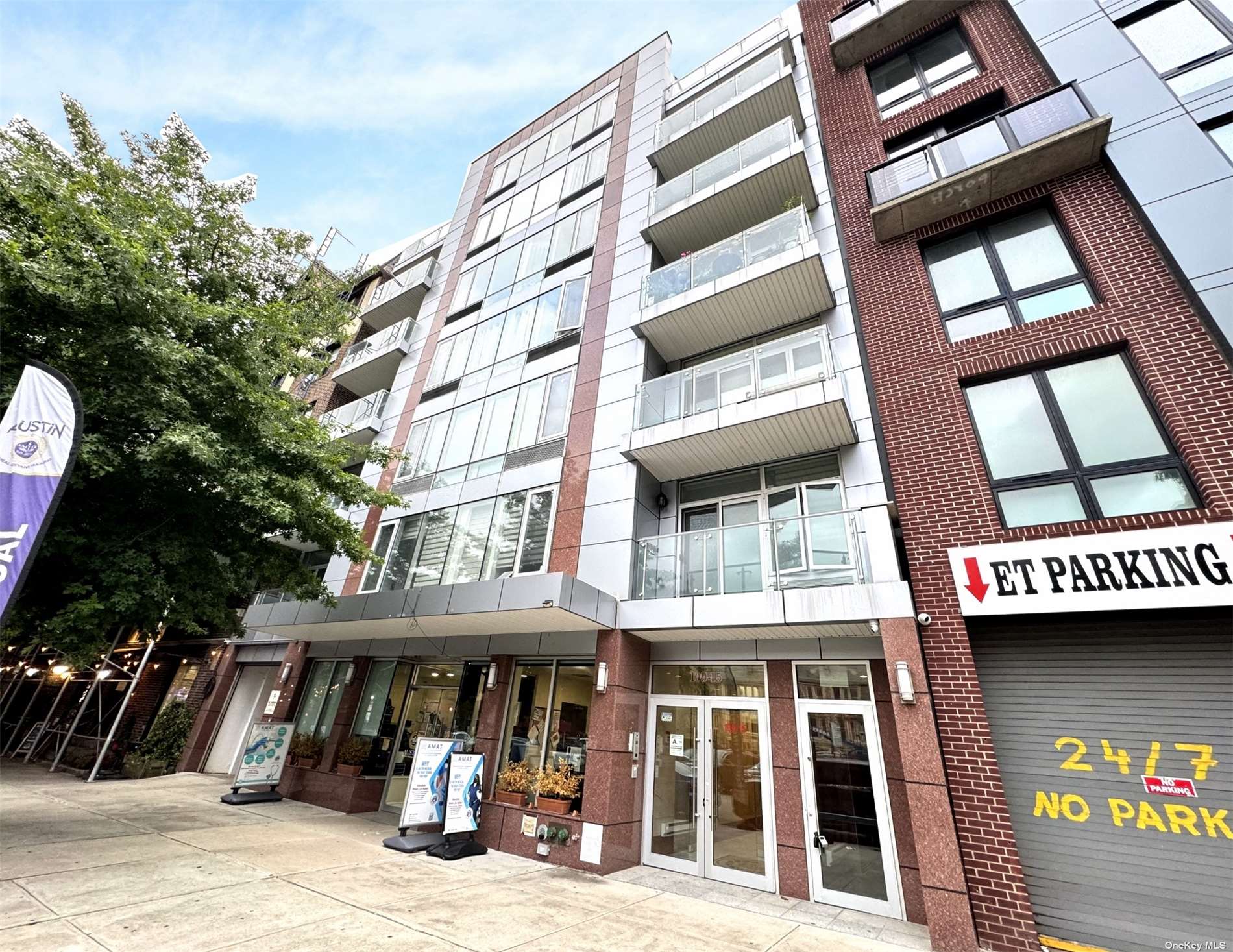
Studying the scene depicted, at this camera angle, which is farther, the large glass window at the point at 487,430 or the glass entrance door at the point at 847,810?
the large glass window at the point at 487,430

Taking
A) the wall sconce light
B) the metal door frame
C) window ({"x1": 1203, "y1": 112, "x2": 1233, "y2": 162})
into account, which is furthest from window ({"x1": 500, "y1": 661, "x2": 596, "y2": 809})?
window ({"x1": 1203, "y1": 112, "x2": 1233, "y2": 162})

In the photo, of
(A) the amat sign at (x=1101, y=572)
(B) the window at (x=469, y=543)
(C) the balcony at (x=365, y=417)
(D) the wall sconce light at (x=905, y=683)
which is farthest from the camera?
(C) the balcony at (x=365, y=417)

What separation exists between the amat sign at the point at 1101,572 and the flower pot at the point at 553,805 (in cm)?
643

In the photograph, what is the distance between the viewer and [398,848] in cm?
807

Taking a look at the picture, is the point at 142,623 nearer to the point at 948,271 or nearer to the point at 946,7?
the point at 948,271

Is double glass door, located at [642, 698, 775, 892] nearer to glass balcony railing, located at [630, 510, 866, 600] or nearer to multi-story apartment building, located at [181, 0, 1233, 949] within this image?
multi-story apartment building, located at [181, 0, 1233, 949]

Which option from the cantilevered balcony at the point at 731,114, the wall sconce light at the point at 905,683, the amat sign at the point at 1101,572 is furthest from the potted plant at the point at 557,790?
the cantilevered balcony at the point at 731,114

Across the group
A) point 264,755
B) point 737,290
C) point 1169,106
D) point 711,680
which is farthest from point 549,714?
point 1169,106

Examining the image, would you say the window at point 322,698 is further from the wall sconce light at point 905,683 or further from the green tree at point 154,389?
the wall sconce light at point 905,683

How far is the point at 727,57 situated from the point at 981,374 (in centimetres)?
1392

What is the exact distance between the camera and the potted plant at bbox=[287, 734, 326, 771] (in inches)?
466

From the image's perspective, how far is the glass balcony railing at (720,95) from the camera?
1354 cm

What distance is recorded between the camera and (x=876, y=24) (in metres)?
12.1

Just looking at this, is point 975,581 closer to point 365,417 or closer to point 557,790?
point 557,790
